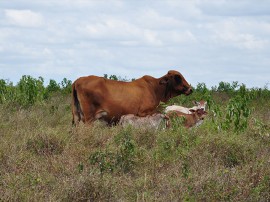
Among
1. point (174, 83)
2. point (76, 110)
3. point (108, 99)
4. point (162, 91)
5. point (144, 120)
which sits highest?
point (174, 83)

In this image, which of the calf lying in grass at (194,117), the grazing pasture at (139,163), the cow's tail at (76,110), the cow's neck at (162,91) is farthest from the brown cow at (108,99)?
the calf lying in grass at (194,117)

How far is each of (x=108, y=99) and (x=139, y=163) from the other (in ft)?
13.9

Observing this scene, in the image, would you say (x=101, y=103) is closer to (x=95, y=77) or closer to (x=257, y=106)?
(x=95, y=77)

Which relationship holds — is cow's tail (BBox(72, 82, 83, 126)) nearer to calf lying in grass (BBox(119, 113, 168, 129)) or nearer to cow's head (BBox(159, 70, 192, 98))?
calf lying in grass (BBox(119, 113, 168, 129))

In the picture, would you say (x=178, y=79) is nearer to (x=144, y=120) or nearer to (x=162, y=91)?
(x=162, y=91)

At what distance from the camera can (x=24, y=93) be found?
1725 cm

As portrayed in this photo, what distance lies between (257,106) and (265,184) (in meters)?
Answer: 11.7

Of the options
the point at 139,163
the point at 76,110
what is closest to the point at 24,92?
the point at 76,110

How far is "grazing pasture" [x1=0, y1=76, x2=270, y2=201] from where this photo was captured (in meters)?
7.21

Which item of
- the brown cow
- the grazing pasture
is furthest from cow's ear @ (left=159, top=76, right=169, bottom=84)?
the grazing pasture

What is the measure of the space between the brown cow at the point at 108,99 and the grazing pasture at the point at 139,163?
55 cm

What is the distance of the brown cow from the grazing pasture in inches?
21.7

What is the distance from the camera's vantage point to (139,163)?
354 inches

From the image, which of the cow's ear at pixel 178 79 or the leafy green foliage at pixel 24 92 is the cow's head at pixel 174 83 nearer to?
the cow's ear at pixel 178 79
